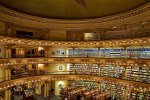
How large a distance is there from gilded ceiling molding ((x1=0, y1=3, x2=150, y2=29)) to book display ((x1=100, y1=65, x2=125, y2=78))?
17.0ft

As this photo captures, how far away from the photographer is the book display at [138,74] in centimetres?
1575

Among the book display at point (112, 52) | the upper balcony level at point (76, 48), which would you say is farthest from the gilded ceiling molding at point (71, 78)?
the book display at point (112, 52)

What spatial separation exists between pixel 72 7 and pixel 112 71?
9.32 metres

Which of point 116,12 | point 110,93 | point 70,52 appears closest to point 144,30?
point 116,12

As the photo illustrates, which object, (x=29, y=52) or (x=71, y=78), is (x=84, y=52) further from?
(x=29, y=52)

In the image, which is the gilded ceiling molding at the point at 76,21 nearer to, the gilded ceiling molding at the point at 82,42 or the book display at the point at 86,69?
the gilded ceiling molding at the point at 82,42

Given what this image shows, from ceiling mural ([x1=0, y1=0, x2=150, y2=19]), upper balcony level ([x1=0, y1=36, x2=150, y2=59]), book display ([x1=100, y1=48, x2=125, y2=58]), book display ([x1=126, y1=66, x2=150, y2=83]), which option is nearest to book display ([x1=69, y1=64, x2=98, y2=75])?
upper balcony level ([x1=0, y1=36, x2=150, y2=59])

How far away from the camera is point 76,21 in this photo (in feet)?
71.1

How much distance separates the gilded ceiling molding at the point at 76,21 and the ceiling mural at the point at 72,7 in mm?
535

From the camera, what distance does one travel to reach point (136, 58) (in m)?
16.0

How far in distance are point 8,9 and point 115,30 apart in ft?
40.6

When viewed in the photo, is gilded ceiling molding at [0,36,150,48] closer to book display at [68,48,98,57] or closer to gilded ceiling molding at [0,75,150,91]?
book display at [68,48,98,57]

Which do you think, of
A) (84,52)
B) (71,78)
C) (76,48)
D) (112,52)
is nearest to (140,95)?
(112,52)

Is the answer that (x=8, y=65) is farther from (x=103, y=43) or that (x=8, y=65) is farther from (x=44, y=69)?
(x=103, y=43)
